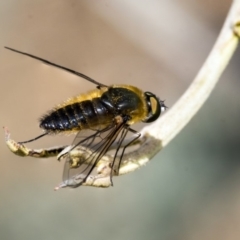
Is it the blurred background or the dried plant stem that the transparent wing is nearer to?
the dried plant stem

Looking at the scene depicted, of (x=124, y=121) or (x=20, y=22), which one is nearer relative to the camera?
(x=124, y=121)

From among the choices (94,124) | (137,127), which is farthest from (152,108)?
(137,127)

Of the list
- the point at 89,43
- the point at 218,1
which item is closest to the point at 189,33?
the point at 218,1

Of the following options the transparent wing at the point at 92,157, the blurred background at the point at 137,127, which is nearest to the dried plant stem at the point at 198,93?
the transparent wing at the point at 92,157

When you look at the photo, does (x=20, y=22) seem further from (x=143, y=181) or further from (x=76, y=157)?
(x=76, y=157)

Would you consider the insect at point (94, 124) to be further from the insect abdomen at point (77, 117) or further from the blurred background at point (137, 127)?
the blurred background at point (137, 127)

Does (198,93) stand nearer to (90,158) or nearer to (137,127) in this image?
(90,158)

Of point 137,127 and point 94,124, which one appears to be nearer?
point 94,124

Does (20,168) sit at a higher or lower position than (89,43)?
lower
